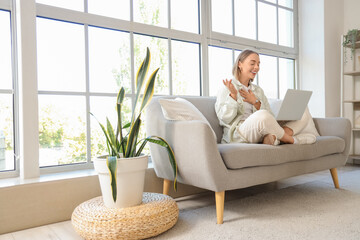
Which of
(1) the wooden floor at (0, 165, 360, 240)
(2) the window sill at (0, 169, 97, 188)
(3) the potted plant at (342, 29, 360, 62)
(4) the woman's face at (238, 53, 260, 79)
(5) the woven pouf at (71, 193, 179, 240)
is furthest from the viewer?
(3) the potted plant at (342, 29, 360, 62)

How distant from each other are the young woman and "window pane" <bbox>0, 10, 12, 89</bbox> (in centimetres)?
144

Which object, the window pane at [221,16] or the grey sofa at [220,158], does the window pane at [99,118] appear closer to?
the grey sofa at [220,158]

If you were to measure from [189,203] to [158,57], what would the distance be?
1.25m

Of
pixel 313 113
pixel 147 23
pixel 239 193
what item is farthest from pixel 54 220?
pixel 313 113

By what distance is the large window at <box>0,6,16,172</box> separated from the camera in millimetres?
1884

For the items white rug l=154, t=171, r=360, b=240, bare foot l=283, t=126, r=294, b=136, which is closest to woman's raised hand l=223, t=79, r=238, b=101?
bare foot l=283, t=126, r=294, b=136

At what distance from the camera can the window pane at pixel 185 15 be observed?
2.71 m

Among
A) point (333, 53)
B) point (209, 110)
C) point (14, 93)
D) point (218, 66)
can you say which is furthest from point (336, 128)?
point (14, 93)

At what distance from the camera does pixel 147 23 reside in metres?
2.53

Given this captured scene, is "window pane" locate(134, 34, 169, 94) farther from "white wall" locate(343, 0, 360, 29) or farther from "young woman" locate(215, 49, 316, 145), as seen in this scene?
"white wall" locate(343, 0, 360, 29)

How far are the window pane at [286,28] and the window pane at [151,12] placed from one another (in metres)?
1.75

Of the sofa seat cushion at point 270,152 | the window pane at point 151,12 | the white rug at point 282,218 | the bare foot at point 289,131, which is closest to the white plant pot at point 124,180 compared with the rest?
the white rug at point 282,218

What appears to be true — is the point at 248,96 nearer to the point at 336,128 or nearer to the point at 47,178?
the point at 336,128

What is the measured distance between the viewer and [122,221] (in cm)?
145
